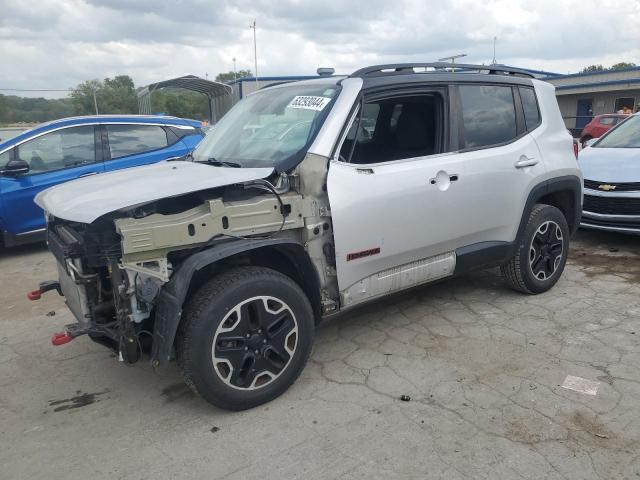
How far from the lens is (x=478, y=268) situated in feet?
13.8

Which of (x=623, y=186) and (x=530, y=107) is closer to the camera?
(x=530, y=107)

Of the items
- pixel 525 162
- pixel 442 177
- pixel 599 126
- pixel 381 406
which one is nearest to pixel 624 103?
pixel 599 126

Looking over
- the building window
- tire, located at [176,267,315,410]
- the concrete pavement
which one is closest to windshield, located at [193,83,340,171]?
tire, located at [176,267,315,410]

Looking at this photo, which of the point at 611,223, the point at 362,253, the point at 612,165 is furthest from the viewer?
the point at 612,165

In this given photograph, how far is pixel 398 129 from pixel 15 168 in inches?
191

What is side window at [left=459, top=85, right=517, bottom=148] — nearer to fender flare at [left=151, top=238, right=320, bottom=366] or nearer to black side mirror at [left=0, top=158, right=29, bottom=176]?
fender flare at [left=151, top=238, right=320, bottom=366]

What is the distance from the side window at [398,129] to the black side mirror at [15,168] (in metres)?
4.65

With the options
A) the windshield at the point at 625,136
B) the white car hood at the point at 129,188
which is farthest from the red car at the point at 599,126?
the white car hood at the point at 129,188

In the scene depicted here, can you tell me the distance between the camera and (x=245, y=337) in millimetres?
2941

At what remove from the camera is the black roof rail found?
12.0 feet

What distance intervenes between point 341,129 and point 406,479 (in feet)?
6.72

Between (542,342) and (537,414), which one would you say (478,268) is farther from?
(537,414)

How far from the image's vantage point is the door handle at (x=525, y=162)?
4.21 meters

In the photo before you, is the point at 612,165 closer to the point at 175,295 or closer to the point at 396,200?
the point at 396,200
